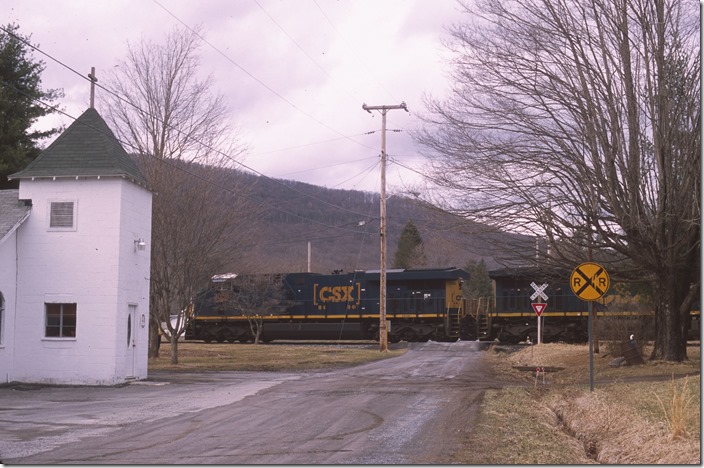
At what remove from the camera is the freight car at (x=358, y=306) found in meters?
46.6

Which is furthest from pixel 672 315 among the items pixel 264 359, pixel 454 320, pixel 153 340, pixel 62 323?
pixel 454 320

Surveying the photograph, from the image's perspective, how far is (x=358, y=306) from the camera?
157ft

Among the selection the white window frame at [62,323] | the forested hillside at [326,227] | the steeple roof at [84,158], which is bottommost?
the white window frame at [62,323]

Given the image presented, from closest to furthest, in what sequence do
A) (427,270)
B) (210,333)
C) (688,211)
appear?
(688,211)
(427,270)
(210,333)

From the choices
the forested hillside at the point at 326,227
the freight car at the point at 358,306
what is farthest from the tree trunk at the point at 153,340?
the forested hillside at the point at 326,227

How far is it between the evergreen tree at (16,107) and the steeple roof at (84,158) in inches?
545

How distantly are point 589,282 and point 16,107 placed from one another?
30.7m

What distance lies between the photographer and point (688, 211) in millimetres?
20406

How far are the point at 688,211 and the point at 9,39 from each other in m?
30.9

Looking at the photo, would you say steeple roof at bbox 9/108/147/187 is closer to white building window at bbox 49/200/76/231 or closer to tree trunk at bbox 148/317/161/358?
white building window at bbox 49/200/76/231

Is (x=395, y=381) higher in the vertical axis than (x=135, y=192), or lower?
lower

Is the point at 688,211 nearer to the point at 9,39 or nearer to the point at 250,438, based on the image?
the point at 250,438

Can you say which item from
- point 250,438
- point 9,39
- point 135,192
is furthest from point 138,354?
point 9,39

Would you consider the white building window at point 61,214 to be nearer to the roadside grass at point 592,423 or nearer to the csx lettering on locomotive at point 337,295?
the roadside grass at point 592,423
